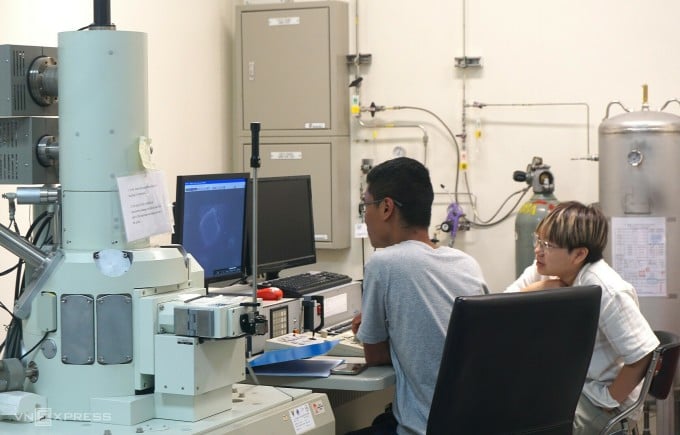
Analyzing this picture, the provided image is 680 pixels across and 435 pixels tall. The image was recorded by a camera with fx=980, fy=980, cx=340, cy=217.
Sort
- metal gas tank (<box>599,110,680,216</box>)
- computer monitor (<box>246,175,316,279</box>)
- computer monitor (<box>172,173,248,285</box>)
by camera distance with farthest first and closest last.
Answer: metal gas tank (<box>599,110,680,216</box>) < computer monitor (<box>246,175,316,279</box>) < computer monitor (<box>172,173,248,285</box>)

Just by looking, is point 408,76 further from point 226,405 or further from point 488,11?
point 226,405

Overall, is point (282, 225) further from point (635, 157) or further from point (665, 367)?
point (635, 157)

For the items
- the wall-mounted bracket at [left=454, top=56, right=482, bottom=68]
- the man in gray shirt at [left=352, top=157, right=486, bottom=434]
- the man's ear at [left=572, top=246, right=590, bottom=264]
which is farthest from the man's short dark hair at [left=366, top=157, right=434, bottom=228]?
the wall-mounted bracket at [left=454, top=56, right=482, bottom=68]

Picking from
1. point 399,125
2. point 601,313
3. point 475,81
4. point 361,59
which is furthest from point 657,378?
point 361,59

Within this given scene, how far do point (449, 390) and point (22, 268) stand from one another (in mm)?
1007

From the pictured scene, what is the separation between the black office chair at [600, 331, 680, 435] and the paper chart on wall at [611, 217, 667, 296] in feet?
4.35

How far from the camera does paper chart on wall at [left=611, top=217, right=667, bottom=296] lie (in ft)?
13.6

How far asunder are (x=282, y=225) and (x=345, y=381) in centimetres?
84

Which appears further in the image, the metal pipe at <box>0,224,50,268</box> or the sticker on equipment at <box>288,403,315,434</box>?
the sticker on equipment at <box>288,403,315,434</box>

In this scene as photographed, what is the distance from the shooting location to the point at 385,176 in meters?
2.67

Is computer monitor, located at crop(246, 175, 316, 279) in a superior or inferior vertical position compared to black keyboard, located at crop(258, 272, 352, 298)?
superior

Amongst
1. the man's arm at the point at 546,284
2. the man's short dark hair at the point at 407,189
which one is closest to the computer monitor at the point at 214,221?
the man's short dark hair at the point at 407,189

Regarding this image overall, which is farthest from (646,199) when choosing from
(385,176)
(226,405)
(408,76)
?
(226,405)

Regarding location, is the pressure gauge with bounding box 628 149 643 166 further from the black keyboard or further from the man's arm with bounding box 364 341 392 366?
the man's arm with bounding box 364 341 392 366
